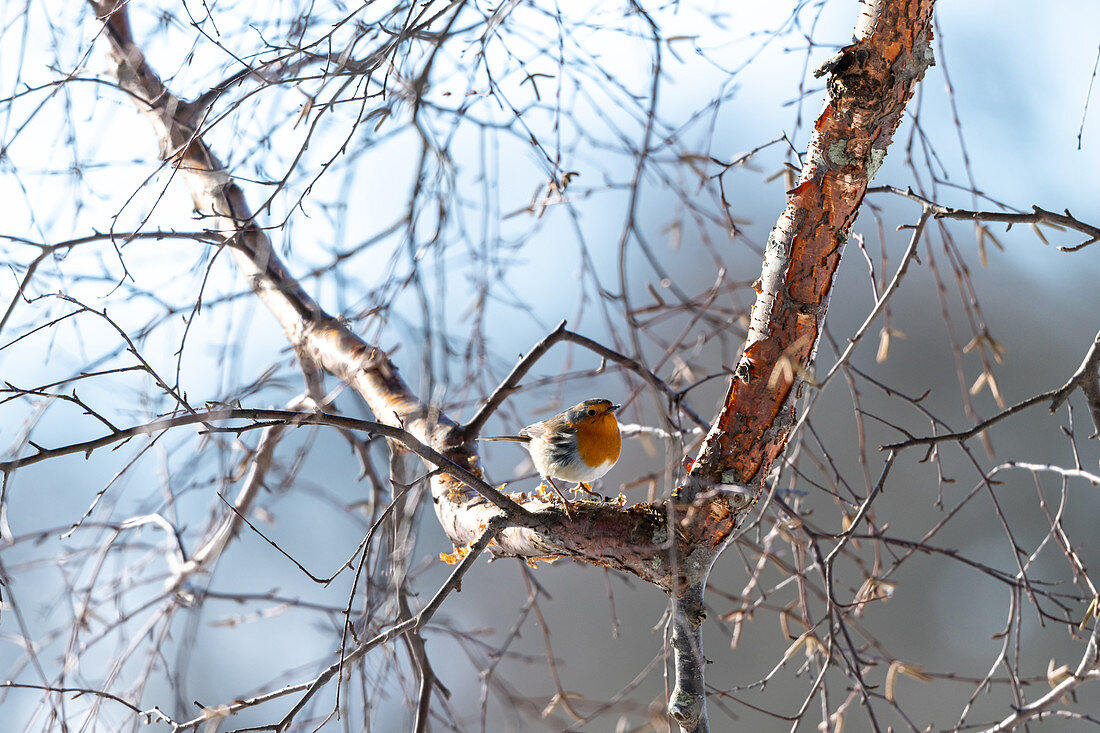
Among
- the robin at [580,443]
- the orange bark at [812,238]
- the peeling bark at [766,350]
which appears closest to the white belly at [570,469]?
the robin at [580,443]

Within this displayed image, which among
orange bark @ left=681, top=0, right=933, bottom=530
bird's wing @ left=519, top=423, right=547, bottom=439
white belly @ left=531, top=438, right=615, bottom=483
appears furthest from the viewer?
bird's wing @ left=519, top=423, right=547, bottom=439

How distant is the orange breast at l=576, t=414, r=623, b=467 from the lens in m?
2.17

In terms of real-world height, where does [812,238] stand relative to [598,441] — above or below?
below

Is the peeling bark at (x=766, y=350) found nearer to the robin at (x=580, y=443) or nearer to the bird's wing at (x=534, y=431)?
the robin at (x=580, y=443)

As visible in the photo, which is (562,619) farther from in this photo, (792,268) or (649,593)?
(792,268)

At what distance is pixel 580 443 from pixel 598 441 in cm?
5

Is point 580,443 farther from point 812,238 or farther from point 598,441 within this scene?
point 812,238

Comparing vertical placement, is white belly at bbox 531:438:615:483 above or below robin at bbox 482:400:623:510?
below

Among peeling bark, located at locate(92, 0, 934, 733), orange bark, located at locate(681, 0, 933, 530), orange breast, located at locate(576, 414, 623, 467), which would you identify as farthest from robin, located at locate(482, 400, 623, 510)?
orange bark, located at locate(681, 0, 933, 530)

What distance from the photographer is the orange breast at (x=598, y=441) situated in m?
2.17

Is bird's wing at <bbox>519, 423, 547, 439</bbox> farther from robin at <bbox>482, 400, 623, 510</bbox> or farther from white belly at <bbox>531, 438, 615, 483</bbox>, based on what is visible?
white belly at <bbox>531, 438, 615, 483</bbox>

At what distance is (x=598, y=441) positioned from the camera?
2195 millimetres

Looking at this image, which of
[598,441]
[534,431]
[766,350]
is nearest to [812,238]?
[766,350]

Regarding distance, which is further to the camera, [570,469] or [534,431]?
[534,431]
